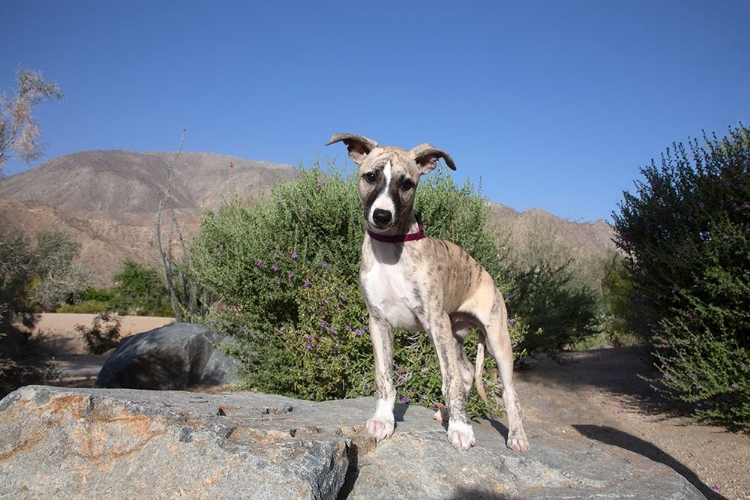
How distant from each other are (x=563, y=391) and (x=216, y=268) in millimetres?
7105

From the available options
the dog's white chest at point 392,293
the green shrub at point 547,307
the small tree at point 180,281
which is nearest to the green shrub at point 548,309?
the green shrub at point 547,307

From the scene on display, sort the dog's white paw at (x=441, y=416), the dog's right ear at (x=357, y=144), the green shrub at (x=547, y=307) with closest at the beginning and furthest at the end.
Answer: the dog's right ear at (x=357, y=144), the dog's white paw at (x=441, y=416), the green shrub at (x=547, y=307)

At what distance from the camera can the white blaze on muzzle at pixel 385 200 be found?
11.5ft

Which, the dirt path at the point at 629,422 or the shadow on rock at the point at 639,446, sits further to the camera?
the dirt path at the point at 629,422

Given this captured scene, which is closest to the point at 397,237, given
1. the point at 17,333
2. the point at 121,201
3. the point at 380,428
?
the point at 380,428

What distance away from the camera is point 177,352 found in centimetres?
1065

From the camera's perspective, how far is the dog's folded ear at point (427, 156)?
13.6 feet

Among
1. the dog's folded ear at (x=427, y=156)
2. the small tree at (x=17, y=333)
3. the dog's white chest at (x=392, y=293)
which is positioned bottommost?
the small tree at (x=17, y=333)

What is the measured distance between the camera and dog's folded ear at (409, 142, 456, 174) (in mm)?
4137

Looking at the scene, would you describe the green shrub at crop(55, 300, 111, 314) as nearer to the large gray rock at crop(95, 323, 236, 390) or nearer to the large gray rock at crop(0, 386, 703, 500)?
the large gray rock at crop(95, 323, 236, 390)

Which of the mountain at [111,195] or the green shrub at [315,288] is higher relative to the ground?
the mountain at [111,195]

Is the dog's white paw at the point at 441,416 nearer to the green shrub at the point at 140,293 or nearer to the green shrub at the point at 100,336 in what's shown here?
the green shrub at the point at 100,336

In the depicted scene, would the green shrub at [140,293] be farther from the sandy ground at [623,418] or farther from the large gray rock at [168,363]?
the large gray rock at [168,363]

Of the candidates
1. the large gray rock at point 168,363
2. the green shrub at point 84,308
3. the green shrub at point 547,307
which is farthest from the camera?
the green shrub at point 84,308
